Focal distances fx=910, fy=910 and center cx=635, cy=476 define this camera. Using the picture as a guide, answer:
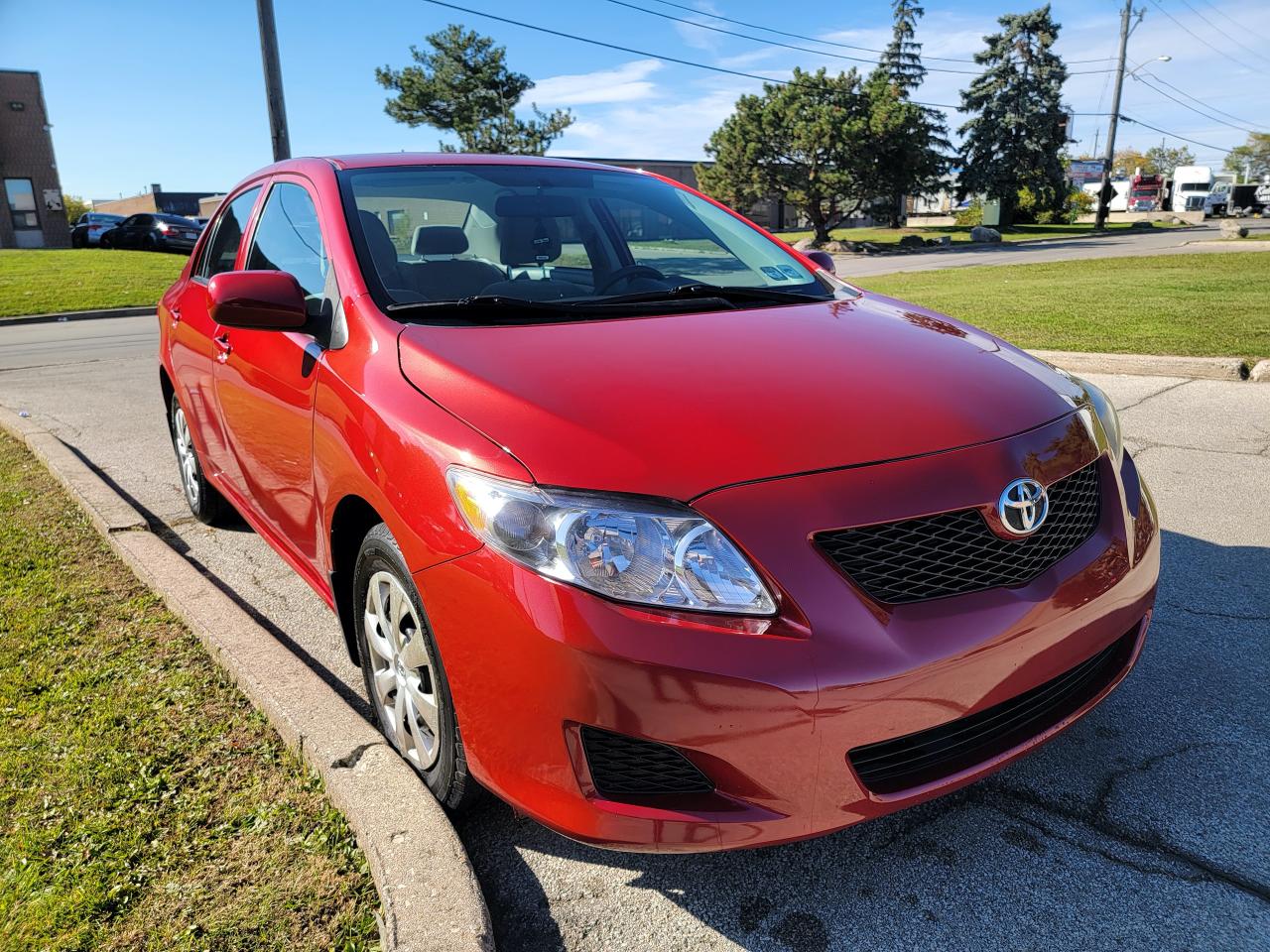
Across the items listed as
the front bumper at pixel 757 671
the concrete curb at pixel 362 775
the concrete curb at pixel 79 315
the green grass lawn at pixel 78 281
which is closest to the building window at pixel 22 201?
the green grass lawn at pixel 78 281

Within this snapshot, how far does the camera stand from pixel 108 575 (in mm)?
3918

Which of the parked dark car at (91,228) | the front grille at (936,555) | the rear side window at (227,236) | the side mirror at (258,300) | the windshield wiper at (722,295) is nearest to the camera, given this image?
the front grille at (936,555)

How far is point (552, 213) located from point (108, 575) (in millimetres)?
2479

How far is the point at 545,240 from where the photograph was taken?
10.5 feet

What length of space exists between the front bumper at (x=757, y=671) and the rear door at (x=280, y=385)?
40.8 inches

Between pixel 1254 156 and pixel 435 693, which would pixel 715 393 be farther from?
A: pixel 1254 156

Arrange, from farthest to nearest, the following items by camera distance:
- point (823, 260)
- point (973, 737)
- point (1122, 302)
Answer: point (1122, 302) < point (823, 260) < point (973, 737)

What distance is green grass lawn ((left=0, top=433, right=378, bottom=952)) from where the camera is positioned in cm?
197

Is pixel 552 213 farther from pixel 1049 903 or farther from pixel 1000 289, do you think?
pixel 1000 289

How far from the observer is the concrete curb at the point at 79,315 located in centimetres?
1585

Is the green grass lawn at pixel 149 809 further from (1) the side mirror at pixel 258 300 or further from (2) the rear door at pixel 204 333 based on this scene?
(1) the side mirror at pixel 258 300

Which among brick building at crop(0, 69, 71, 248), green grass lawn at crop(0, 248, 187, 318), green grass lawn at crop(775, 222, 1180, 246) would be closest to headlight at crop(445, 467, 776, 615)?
green grass lawn at crop(0, 248, 187, 318)

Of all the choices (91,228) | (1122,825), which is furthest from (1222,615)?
(91,228)

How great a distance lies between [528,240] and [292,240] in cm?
82
